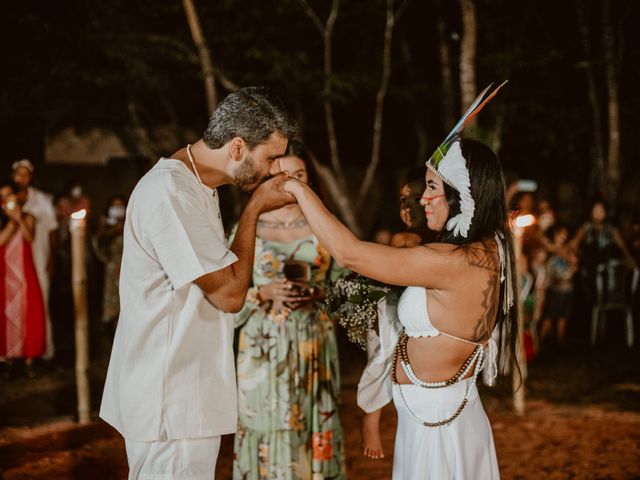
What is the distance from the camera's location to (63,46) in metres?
14.9

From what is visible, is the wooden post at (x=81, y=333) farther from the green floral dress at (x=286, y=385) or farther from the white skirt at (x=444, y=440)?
the white skirt at (x=444, y=440)

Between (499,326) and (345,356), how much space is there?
246 inches

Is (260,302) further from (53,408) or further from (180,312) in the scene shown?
(53,408)

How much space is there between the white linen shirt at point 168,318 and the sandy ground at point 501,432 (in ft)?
7.88

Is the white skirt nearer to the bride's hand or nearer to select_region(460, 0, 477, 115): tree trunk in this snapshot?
the bride's hand

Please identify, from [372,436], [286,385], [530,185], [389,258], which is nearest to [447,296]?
[389,258]

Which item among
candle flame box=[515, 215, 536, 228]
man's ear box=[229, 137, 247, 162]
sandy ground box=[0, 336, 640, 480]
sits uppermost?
man's ear box=[229, 137, 247, 162]

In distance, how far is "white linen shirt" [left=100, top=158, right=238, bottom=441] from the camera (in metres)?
2.57

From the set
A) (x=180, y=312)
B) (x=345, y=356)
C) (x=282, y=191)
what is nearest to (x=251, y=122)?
(x=282, y=191)

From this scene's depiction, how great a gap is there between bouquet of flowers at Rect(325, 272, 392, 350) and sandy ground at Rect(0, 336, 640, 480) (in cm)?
152

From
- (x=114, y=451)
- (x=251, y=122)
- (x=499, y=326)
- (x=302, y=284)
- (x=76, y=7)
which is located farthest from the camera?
(x=76, y=7)

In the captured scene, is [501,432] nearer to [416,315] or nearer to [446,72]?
[416,315]

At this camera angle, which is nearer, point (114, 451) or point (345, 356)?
point (114, 451)

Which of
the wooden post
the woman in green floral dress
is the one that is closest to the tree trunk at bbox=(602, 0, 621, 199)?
the wooden post
